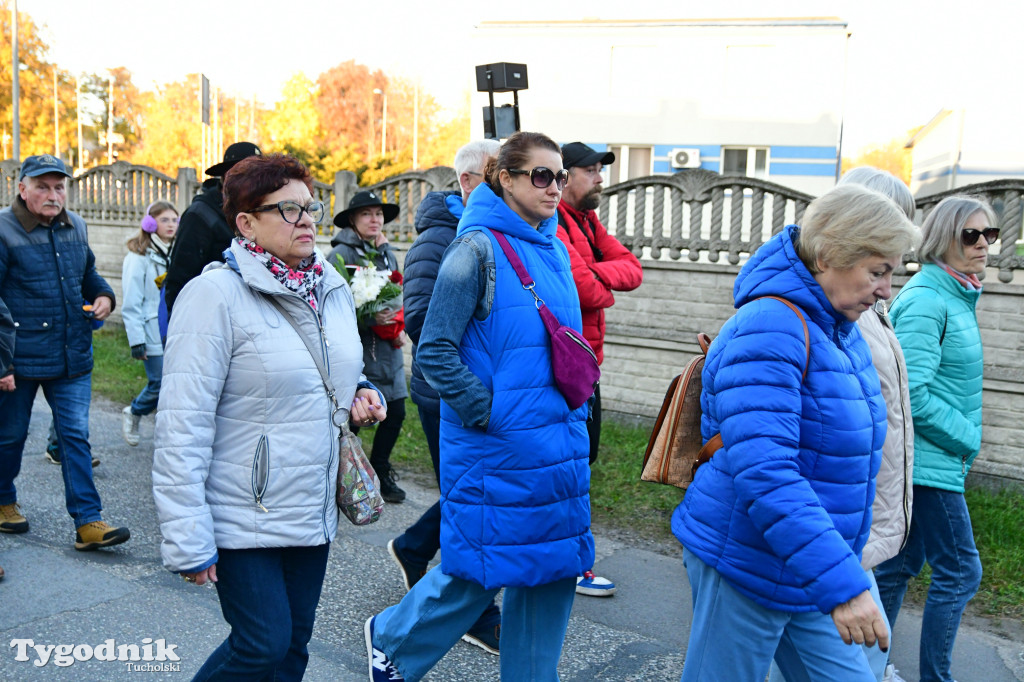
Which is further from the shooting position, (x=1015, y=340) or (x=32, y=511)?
(x=1015, y=340)

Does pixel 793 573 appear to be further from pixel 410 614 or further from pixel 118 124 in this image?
pixel 118 124

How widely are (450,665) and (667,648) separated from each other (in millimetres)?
1028

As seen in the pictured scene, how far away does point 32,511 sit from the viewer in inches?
222

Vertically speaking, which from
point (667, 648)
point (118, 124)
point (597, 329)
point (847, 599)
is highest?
point (118, 124)

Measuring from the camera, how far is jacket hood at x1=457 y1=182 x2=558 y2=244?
3.01 meters

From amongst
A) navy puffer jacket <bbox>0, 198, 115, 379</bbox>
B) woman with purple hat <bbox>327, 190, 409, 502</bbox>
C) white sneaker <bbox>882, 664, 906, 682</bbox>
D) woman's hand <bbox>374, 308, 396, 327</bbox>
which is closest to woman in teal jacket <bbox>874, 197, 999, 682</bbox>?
white sneaker <bbox>882, 664, 906, 682</bbox>

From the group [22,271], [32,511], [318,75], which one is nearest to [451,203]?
[22,271]

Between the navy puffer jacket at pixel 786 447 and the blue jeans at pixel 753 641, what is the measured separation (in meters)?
0.06

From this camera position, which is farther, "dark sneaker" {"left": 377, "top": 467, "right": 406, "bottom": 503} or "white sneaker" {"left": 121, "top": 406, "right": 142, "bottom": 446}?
"white sneaker" {"left": 121, "top": 406, "right": 142, "bottom": 446}

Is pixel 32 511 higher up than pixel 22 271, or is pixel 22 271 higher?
pixel 22 271

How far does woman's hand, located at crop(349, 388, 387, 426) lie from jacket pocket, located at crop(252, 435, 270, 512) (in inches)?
12.5

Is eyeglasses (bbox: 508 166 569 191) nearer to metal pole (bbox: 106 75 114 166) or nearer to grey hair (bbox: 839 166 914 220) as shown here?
grey hair (bbox: 839 166 914 220)

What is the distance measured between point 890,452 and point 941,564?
0.95m

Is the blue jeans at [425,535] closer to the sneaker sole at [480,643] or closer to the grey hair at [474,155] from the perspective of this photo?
the sneaker sole at [480,643]
